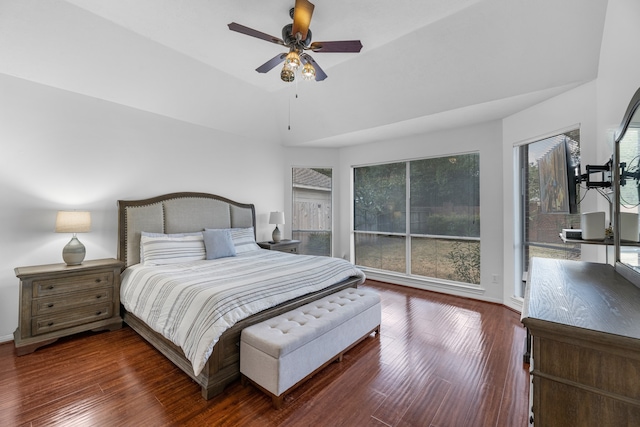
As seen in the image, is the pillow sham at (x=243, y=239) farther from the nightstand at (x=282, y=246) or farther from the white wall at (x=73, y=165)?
the white wall at (x=73, y=165)

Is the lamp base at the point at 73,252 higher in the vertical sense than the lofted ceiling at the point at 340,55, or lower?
lower

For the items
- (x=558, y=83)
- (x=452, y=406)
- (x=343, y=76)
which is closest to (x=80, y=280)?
(x=452, y=406)

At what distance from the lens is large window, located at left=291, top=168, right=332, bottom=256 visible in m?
5.77

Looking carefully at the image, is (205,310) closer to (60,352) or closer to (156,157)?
(60,352)

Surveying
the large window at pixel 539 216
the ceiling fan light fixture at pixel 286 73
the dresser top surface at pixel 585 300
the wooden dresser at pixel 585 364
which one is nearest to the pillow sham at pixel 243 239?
the ceiling fan light fixture at pixel 286 73

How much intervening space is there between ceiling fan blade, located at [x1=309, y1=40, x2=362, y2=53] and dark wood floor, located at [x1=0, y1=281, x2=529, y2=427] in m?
2.74

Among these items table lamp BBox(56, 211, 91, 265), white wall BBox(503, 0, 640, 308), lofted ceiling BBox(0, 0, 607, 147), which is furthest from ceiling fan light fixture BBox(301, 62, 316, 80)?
table lamp BBox(56, 211, 91, 265)

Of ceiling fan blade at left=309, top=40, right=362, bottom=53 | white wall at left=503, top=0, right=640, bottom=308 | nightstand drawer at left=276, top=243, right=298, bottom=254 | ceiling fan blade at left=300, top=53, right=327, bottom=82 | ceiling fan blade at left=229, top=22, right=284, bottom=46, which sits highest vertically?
ceiling fan blade at left=229, top=22, right=284, bottom=46

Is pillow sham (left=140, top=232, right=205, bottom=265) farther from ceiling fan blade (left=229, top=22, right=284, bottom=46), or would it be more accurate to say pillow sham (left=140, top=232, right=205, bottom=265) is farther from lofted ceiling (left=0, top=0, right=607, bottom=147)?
ceiling fan blade (left=229, top=22, right=284, bottom=46)

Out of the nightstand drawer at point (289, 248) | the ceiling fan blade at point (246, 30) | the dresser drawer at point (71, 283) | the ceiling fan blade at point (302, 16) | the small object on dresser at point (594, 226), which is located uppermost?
the ceiling fan blade at point (302, 16)

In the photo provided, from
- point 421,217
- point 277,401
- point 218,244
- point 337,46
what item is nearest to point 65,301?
point 218,244

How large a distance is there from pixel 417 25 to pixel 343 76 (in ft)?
3.78

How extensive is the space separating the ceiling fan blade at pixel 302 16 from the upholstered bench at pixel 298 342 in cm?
230

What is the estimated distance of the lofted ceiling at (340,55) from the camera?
2.39m
